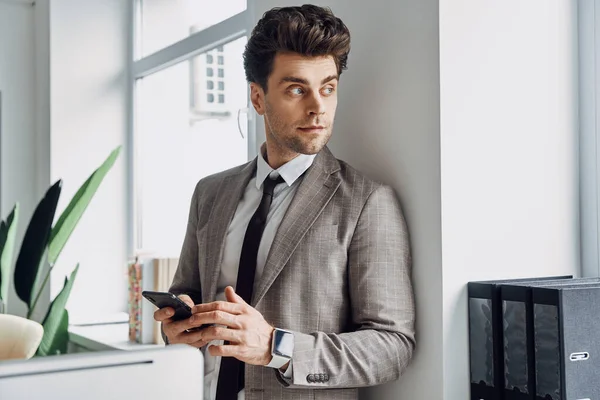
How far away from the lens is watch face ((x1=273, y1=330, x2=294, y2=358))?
1.55 m

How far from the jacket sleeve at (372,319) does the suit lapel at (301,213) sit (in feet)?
0.36

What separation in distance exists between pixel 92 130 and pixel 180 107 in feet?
1.83

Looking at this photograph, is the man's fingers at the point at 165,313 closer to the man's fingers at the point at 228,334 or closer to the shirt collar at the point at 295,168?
the man's fingers at the point at 228,334

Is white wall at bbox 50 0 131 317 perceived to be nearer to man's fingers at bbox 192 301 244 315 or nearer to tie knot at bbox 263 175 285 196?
tie knot at bbox 263 175 285 196

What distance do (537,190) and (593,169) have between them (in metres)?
0.18

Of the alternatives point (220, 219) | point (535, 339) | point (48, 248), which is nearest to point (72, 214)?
point (48, 248)

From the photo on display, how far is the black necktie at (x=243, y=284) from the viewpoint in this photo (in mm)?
1771

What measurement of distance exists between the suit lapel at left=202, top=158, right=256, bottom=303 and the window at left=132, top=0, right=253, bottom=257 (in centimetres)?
73

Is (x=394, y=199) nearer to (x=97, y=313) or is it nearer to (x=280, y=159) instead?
(x=280, y=159)

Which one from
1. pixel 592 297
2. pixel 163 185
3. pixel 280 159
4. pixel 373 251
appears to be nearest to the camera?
pixel 592 297

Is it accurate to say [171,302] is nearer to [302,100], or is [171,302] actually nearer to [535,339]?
[302,100]

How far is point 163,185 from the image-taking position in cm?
370

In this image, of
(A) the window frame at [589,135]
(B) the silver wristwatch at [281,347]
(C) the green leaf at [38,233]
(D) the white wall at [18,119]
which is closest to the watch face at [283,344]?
(B) the silver wristwatch at [281,347]

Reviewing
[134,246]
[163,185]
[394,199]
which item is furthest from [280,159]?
[134,246]
